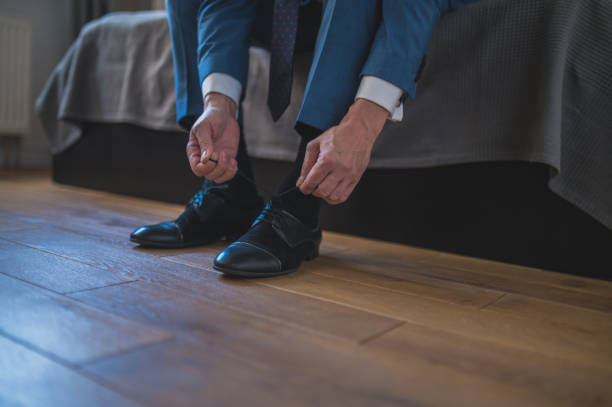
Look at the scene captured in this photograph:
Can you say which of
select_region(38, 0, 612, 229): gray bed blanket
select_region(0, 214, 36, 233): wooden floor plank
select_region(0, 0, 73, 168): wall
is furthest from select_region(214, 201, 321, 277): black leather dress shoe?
select_region(0, 0, 73, 168): wall

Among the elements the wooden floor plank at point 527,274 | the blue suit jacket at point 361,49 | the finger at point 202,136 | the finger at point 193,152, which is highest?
the blue suit jacket at point 361,49

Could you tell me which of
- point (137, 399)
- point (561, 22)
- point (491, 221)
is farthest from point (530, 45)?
point (137, 399)

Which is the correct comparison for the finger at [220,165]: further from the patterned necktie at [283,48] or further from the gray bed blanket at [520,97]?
the gray bed blanket at [520,97]

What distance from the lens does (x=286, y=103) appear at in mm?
882

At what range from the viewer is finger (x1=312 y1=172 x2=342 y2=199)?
0.66 m

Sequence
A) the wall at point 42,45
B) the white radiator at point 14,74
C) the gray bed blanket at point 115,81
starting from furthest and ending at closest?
the wall at point 42,45 → the white radiator at point 14,74 → the gray bed blanket at point 115,81

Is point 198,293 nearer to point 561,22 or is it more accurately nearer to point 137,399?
point 137,399

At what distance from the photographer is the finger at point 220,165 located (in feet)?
2.55

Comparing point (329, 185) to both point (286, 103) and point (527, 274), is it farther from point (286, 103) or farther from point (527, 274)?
point (527, 274)

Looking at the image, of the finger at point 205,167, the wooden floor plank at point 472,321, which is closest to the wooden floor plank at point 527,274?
the wooden floor plank at point 472,321

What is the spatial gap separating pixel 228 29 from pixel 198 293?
1.65ft

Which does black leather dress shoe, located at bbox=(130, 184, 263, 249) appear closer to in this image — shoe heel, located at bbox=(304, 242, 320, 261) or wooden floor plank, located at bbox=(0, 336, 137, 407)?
shoe heel, located at bbox=(304, 242, 320, 261)

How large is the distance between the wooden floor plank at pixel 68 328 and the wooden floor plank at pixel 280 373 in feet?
0.07

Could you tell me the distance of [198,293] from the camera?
0.63m
